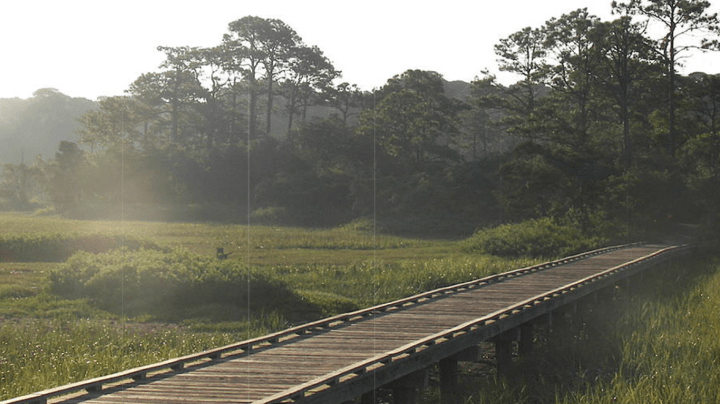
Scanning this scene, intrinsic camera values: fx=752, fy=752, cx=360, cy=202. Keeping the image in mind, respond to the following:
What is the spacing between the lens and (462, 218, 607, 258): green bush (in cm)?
3011

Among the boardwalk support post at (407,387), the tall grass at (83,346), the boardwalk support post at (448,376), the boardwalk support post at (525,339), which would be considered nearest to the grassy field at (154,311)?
the tall grass at (83,346)

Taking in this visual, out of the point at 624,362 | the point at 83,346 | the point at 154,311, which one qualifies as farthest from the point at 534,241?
the point at 83,346

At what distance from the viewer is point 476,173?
4981 centimetres

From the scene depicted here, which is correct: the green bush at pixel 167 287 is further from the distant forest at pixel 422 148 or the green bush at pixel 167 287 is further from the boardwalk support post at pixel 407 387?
the distant forest at pixel 422 148

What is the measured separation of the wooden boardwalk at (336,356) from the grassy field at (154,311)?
2102mm

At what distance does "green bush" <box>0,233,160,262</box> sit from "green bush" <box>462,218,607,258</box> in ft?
44.8

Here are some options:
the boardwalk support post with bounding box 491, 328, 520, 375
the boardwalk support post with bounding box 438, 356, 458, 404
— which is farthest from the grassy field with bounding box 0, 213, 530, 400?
the boardwalk support post with bounding box 491, 328, 520, 375

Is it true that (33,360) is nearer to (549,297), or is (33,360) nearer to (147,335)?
(147,335)

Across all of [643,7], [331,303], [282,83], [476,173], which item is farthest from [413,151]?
[331,303]

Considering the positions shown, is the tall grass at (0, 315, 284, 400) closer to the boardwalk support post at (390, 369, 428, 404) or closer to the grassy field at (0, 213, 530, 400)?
the grassy field at (0, 213, 530, 400)

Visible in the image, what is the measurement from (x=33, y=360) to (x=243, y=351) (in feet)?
11.7

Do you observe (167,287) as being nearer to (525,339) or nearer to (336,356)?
(525,339)

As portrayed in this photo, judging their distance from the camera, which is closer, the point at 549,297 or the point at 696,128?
the point at 549,297

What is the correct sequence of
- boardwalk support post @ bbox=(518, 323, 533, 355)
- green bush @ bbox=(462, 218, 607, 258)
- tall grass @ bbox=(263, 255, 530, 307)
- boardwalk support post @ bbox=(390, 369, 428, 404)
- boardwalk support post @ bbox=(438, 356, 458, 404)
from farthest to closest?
green bush @ bbox=(462, 218, 607, 258), tall grass @ bbox=(263, 255, 530, 307), boardwalk support post @ bbox=(518, 323, 533, 355), boardwalk support post @ bbox=(438, 356, 458, 404), boardwalk support post @ bbox=(390, 369, 428, 404)
